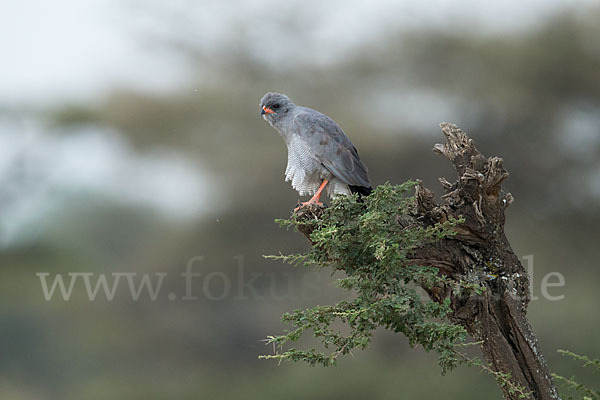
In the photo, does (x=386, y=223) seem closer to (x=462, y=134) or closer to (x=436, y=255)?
(x=436, y=255)

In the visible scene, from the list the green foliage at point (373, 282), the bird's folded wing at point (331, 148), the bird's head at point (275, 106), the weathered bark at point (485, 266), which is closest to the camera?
the green foliage at point (373, 282)

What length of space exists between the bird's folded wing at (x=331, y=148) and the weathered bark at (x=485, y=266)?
368 millimetres

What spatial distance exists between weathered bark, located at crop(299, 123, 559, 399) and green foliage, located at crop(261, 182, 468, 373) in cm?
19

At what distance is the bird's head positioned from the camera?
332 centimetres

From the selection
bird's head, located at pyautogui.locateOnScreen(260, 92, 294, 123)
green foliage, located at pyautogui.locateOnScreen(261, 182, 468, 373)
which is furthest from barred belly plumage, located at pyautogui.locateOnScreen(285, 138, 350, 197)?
green foliage, located at pyautogui.locateOnScreen(261, 182, 468, 373)

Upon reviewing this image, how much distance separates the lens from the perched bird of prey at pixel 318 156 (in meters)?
3.14

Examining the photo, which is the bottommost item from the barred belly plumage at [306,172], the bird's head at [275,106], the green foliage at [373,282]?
the green foliage at [373,282]

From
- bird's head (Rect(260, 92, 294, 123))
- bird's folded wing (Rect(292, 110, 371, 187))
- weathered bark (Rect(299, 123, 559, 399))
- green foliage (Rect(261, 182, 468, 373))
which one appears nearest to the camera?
green foliage (Rect(261, 182, 468, 373))

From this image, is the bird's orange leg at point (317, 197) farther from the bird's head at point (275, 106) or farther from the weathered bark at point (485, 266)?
the bird's head at point (275, 106)

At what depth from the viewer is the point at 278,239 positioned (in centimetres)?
609

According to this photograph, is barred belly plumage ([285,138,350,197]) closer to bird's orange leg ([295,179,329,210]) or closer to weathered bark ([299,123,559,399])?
bird's orange leg ([295,179,329,210])

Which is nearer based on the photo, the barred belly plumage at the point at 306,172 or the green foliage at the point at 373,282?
the green foliage at the point at 373,282

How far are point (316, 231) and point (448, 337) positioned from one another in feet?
2.08

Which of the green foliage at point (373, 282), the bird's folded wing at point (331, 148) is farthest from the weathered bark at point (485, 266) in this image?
the bird's folded wing at point (331, 148)
